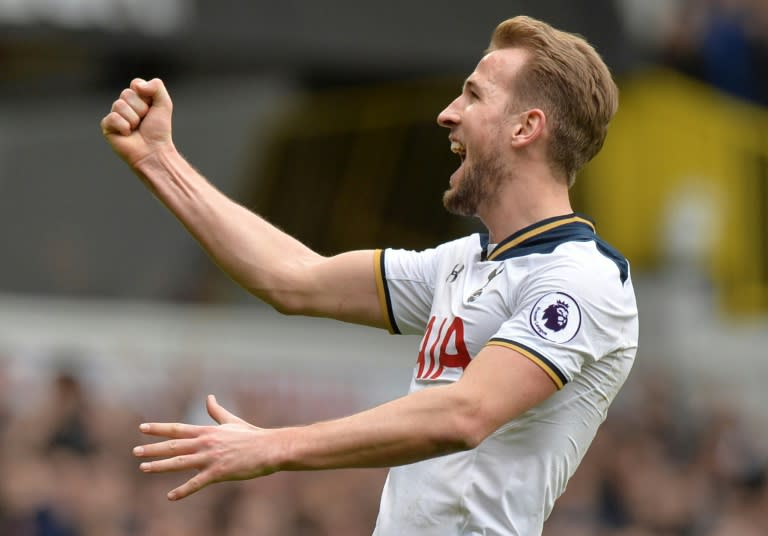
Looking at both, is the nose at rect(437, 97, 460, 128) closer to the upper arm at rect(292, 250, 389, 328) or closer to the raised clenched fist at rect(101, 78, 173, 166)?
the upper arm at rect(292, 250, 389, 328)

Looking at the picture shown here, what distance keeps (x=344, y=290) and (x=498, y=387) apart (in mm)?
1010

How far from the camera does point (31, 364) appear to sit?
12.0 metres

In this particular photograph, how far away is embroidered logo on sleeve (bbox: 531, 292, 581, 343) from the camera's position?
387 cm

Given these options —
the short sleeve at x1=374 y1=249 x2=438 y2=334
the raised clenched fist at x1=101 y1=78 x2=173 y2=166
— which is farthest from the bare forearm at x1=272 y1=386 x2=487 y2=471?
the raised clenched fist at x1=101 y1=78 x2=173 y2=166

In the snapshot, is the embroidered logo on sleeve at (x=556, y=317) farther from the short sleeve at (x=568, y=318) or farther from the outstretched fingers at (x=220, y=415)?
the outstretched fingers at (x=220, y=415)

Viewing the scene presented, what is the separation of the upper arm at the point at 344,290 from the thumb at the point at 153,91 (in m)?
0.68

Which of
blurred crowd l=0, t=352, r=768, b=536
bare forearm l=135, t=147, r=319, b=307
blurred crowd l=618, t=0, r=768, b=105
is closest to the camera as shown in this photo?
bare forearm l=135, t=147, r=319, b=307

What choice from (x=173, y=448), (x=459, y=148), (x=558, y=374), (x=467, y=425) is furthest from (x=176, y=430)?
(x=459, y=148)

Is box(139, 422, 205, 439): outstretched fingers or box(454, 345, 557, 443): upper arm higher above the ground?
box(454, 345, 557, 443): upper arm

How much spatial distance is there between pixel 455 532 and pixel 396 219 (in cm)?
1273

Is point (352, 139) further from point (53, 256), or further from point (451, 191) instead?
point (451, 191)

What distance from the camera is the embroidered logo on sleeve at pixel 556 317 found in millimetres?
3869

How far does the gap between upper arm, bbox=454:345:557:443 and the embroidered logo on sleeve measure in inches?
3.9

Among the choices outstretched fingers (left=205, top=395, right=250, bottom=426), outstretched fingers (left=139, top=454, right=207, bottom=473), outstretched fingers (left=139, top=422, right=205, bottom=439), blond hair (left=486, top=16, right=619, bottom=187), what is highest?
blond hair (left=486, top=16, right=619, bottom=187)
